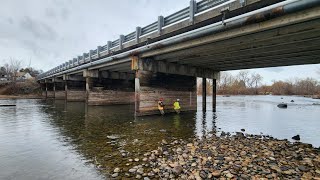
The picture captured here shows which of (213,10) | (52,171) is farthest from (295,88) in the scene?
(52,171)

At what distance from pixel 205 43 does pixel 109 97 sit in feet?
72.0

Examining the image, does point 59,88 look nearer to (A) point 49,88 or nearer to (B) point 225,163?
(A) point 49,88

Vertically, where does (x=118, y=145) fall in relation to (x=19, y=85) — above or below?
below

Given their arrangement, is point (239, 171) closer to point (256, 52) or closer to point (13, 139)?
point (13, 139)

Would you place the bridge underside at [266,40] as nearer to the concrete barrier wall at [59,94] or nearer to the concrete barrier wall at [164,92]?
the concrete barrier wall at [164,92]

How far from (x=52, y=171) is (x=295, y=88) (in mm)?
132911

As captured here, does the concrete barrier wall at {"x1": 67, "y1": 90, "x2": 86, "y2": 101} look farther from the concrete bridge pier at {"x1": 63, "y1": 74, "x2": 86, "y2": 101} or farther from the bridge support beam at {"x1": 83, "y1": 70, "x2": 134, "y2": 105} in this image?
the bridge support beam at {"x1": 83, "y1": 70, "x2": 134, "y2": 105}

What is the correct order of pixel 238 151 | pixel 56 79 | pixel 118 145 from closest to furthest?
pixel 238 151
pixel 118 145
pixel 56 79

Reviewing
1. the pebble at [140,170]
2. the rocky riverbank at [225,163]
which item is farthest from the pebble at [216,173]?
the pebble at [140,170]

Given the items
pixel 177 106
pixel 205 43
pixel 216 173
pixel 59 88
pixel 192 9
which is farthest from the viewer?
pixel 59 88

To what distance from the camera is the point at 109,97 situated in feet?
105

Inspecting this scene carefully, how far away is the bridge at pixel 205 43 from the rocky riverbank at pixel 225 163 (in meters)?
5.24

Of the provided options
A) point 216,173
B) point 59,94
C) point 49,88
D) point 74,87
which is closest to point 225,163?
point 216,173

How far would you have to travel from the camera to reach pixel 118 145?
9242 mm
